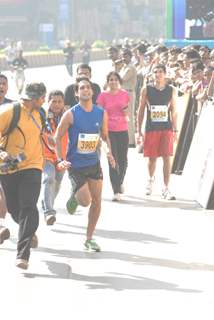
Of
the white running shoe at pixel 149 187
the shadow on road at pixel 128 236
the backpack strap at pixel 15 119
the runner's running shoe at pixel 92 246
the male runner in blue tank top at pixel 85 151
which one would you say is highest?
the backpack strap at pixel 15 119

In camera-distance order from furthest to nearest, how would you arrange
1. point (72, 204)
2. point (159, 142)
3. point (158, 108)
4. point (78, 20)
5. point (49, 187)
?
1. point (78, 20)
2. point (159, 142)
3. point (158, 108)
4. point (49, 187)
5. point (72, 204)

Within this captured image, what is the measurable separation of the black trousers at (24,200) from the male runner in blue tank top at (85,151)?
2.37 ft

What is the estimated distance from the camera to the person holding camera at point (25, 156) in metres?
8.11

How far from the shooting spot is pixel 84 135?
354 inches

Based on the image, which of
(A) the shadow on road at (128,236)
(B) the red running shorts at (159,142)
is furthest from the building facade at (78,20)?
(A) the shadow on road at (128,236)

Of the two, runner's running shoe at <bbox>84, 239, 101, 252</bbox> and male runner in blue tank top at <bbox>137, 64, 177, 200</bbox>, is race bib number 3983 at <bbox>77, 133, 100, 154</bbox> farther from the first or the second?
male runner in blue tank top at <bbox>137, 64, 177, 200</bbox>

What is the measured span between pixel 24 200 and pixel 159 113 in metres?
4.31

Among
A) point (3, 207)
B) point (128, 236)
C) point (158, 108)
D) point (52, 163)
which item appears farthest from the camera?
point (158, 108)

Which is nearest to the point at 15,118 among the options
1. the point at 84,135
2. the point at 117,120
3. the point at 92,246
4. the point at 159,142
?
the point at 84,135

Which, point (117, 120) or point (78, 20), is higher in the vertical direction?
point (117, 120)

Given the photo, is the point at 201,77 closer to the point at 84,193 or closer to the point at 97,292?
the point at 84,193

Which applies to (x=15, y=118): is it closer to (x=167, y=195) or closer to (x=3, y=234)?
(x=3, y=234)

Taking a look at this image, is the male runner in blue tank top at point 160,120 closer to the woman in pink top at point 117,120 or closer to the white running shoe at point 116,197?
the woman in pink top at point 117,120

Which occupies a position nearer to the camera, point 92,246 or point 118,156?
point 92,246
